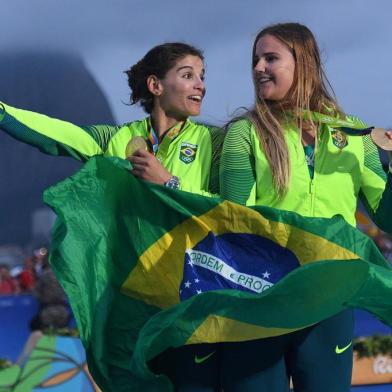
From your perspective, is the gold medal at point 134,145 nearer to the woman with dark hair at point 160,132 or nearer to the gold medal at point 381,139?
the woman with dark hair at point 160,132

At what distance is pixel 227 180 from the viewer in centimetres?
286

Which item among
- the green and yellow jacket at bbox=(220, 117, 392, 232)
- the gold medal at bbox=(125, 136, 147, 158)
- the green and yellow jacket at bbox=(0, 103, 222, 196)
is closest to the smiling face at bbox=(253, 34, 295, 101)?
the green and yellow jacket at bbox=(220, 117, 392, 232)

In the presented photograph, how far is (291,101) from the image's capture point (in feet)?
9.55

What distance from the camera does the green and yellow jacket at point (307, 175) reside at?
2828mm

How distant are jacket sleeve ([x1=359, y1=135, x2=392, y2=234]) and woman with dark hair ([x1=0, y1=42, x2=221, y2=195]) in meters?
0.47

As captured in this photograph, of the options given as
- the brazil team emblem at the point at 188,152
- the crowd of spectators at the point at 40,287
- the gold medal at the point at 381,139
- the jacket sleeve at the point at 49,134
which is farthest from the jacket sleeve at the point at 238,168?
the crowd of spectators at the point at 40,287

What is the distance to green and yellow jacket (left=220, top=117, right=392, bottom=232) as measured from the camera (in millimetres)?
2828

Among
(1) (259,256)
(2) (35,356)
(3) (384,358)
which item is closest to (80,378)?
(2) (35,356)

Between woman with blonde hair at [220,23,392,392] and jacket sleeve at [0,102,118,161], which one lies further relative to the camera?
jacket sleeve at [0,102,118,161]

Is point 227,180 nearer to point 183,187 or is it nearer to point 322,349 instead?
point 183,187

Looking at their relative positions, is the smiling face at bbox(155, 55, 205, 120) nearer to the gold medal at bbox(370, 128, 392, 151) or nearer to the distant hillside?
the gold medal at bbox(370, 128, 392, 151)

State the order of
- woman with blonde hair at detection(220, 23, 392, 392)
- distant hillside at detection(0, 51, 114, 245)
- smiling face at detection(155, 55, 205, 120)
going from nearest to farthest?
woman with blonde hair at detection(220, 23, 392, 392)
smiling face at detection(155, 55, 205, 120)
distant hillside at detection(0, 51, 114, 245)

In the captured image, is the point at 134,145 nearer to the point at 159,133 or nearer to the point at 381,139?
the point at 159,133

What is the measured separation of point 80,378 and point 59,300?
474 mm
